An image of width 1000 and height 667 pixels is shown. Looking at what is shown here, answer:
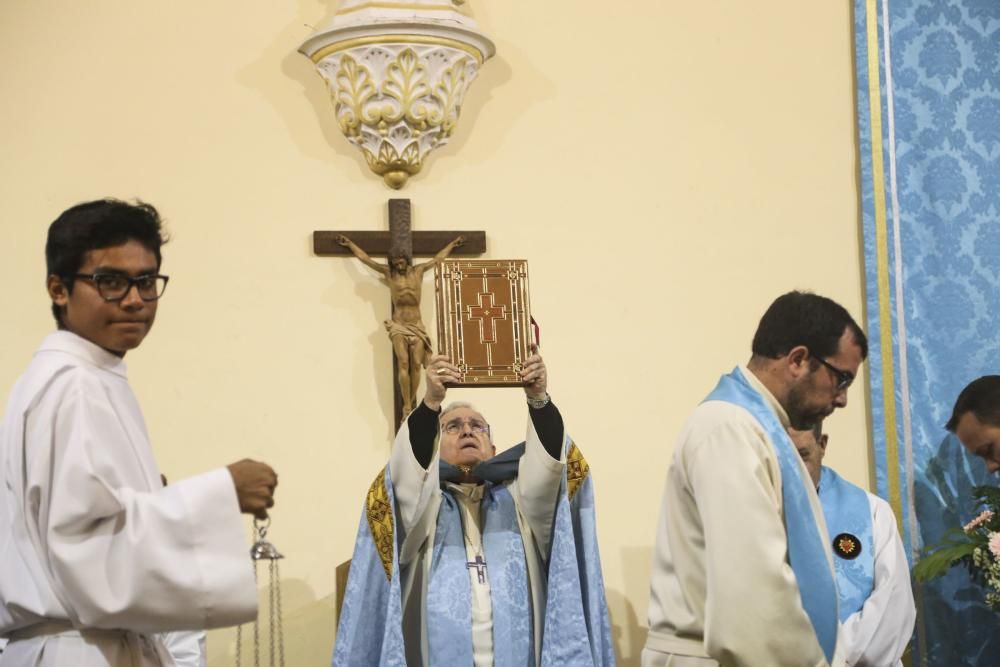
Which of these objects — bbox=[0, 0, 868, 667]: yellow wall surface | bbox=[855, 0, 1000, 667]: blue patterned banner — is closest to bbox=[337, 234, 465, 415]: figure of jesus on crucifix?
bbox=[0, 0, 868, 667]: yellow wall surface

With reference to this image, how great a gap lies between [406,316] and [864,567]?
2.15 m

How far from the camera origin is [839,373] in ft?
14.5

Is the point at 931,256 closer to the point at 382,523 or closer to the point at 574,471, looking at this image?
the point at 574,471

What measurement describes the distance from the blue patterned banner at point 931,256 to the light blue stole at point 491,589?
206 centimetres

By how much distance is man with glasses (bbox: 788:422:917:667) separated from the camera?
5691mm

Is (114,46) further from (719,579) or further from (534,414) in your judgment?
(719,579)

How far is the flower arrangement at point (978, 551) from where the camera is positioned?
6.21 m

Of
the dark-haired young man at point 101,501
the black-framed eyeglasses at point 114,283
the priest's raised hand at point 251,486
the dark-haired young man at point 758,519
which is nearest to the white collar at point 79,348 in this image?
the dark-haired young man at point 101,501

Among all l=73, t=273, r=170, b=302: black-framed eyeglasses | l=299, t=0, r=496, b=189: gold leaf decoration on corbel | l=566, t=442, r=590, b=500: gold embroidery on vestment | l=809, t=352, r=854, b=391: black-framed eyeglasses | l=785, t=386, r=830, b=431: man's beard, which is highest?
l=299, t=0, r=496, b=189: gold leaf decoration on corbel

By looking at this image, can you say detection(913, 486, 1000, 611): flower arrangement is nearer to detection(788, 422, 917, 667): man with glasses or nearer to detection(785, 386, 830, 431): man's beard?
detection(788, 422, 917, 667): man with glasses

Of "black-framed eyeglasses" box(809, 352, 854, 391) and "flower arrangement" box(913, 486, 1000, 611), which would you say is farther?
"flower arrangement" box(913, 486, 1000, 611)

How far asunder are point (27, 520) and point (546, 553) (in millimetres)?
2918

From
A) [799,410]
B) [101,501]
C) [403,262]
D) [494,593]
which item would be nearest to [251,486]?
[101,501]

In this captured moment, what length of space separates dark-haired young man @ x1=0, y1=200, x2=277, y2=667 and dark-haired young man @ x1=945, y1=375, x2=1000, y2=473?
411 centimetres
